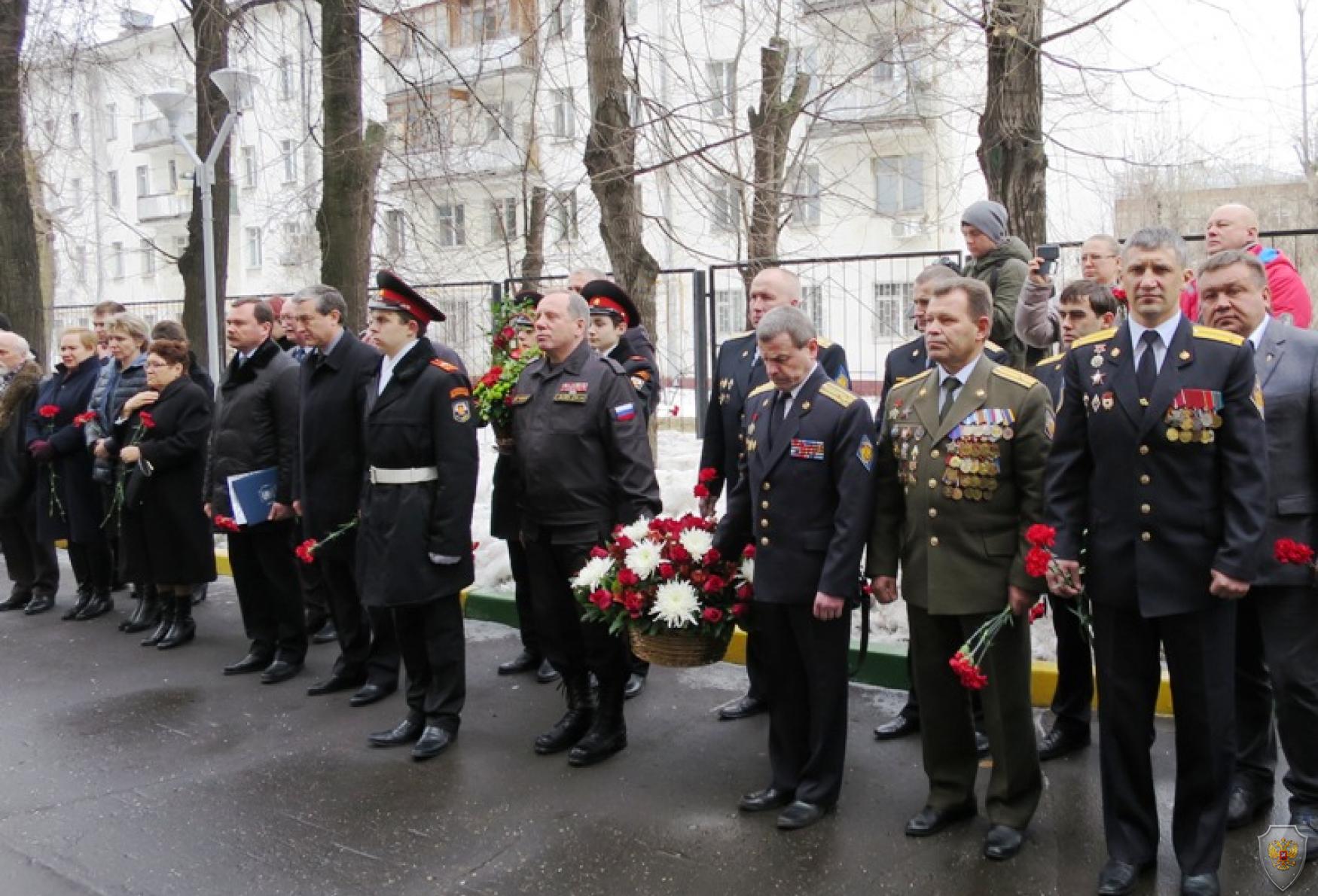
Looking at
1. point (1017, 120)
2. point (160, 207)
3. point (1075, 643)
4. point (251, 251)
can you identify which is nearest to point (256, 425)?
point (1075, 643)

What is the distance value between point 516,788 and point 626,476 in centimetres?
147

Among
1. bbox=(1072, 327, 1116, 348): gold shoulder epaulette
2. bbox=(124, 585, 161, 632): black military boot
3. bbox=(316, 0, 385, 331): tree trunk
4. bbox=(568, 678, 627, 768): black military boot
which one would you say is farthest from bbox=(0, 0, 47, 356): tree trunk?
bbox=(1072, 327, 1116, 348): gold shoulder epaulette

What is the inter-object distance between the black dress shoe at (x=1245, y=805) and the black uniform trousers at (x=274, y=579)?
509 cm

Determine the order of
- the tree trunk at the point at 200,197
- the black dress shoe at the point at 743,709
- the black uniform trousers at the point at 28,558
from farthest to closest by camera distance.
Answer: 1. the tree trunk at the point at 200,197
2. the black uniform trousers at the point at 28,558
3. the black dress shoe at the point at 743,709

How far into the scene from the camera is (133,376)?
8.48 meters

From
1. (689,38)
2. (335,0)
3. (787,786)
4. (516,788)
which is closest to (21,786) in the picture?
(516,788)

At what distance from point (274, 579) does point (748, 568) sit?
339 centimetres

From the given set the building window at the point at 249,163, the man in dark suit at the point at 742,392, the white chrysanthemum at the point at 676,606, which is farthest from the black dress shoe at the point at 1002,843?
the building window at the point at 249,163

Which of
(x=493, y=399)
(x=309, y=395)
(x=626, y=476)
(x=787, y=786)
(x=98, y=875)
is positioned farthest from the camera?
(x=309, y=395)

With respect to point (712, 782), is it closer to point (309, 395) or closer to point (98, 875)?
point (98, 875)

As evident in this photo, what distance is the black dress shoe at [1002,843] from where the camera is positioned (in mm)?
4375

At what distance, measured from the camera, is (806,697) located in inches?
195

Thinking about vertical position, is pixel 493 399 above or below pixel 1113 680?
above
